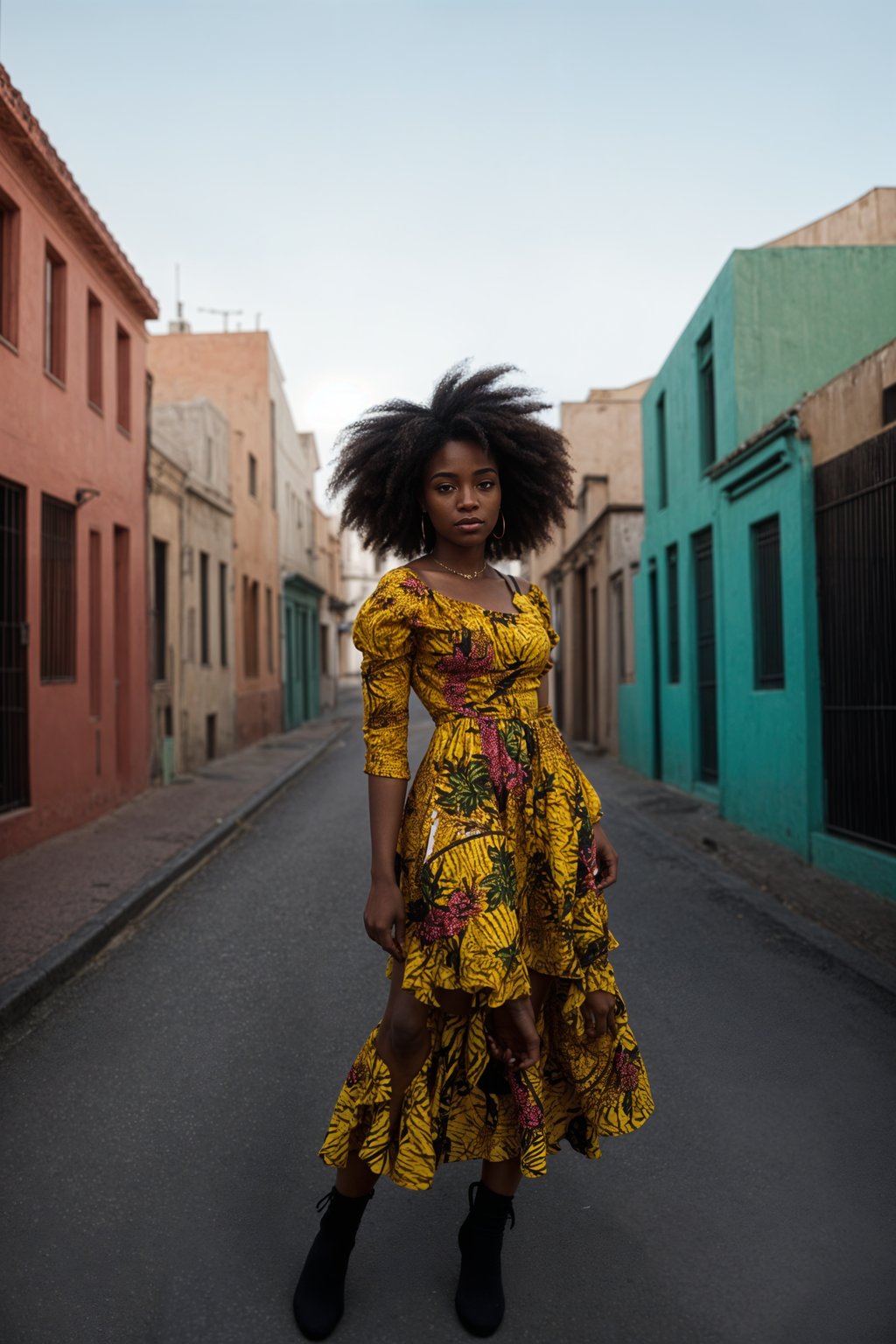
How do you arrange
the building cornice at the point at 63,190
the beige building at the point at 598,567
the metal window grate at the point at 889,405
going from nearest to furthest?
1. the metal window grate at the point at 889,405
2. the building cornice at the point at 63,190
3. the beige building at the point at 598,567

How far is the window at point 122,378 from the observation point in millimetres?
12695

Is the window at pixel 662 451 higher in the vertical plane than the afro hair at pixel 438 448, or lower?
higher

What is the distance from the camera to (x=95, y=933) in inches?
235

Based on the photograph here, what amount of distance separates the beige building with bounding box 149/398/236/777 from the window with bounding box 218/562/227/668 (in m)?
0.02

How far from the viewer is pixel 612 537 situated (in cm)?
1875

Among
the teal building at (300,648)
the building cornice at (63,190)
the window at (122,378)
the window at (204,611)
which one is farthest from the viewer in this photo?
the teal building at (300,648)

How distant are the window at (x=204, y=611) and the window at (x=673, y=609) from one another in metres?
7.67

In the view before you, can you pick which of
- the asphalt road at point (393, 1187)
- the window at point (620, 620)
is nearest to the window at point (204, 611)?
the window at point (620, 620)

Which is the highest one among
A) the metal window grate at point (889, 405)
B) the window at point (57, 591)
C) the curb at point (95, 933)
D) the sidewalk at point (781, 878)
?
the metal window grate at point (889, 405)

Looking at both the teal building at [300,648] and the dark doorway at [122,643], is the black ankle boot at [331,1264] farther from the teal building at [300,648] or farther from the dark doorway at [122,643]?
the teal building at [300,648]

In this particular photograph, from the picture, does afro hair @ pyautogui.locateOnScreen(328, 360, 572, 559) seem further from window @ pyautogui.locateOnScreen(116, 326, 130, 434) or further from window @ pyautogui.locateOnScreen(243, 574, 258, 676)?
window @ pyautogui.locateOnScreen(243, 574, 258, 676)

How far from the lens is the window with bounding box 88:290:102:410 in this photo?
463 inches

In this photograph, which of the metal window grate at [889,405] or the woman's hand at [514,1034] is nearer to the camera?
the woman's hand at [514,1034]

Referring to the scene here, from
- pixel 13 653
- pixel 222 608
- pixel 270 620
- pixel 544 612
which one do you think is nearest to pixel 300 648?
pixel 270 620
